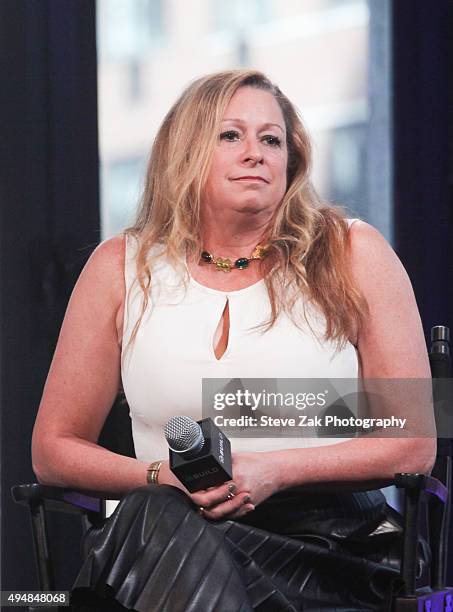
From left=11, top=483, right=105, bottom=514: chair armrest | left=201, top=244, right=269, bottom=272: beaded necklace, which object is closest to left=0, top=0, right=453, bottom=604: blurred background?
left=201, top=244, right=269, bottom=272: beaded necklace

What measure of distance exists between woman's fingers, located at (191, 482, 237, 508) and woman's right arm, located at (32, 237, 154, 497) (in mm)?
408

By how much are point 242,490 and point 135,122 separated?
3.52 ft

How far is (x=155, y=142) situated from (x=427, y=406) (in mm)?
777

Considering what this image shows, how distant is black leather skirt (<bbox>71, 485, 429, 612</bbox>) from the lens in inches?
63.6

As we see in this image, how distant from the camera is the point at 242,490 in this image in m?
1.84

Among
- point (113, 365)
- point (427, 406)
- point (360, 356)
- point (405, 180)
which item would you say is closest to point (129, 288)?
point (113, 365)

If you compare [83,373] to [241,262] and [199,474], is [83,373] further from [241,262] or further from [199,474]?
[199,474]

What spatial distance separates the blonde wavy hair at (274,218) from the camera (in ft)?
6.97

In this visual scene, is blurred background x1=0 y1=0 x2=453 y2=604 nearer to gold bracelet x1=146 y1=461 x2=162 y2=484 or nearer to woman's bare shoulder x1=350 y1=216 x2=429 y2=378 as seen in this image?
woman's bare shoulder x1=350 y1=216 x2=429 y2=378

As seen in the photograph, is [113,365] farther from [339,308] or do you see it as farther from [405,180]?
[405,180]

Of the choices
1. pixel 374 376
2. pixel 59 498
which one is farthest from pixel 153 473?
pixel 374 376

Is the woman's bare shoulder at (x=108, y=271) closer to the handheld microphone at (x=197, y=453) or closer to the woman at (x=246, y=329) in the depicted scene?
the woman at (x=246, y=329)

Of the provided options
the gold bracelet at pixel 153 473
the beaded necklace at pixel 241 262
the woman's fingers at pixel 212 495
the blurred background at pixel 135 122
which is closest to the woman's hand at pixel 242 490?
the woman's fingers at pixel 212 495

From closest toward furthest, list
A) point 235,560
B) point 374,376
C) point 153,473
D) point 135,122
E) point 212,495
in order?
point 235,560
point 212,495
point 153,473
point 374,376
point 135,122
